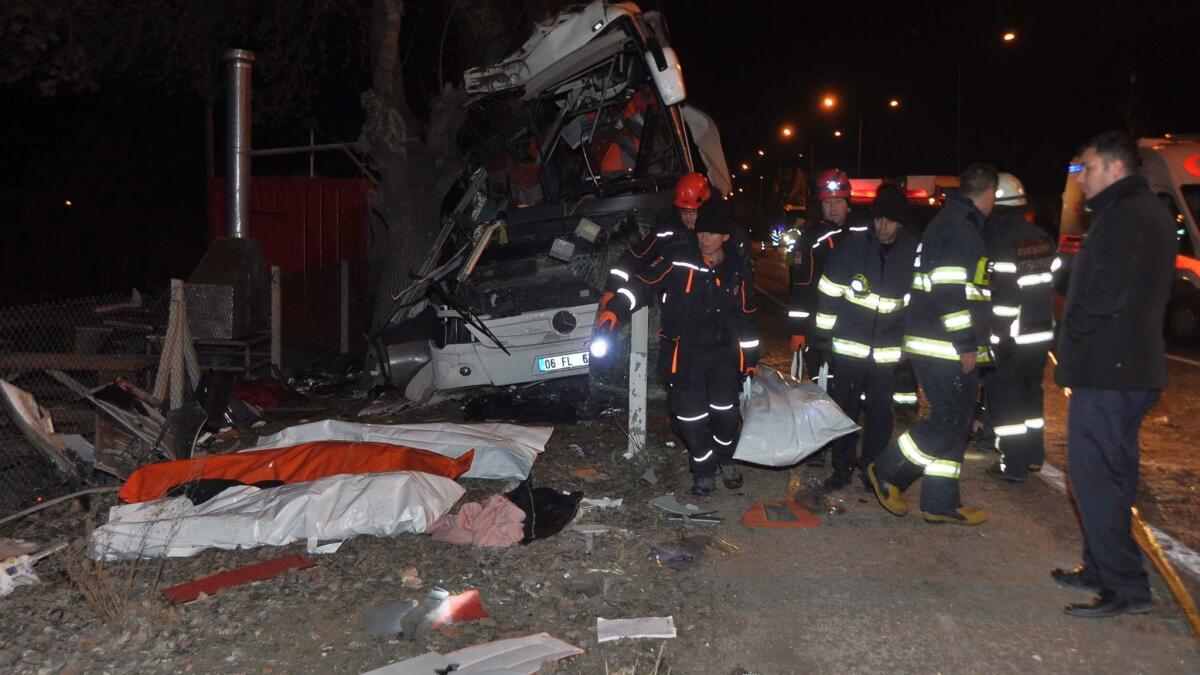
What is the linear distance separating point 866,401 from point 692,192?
1.63 m

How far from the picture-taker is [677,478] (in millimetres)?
6457

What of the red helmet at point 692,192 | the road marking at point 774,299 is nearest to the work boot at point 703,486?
the red helmet at point 692,192

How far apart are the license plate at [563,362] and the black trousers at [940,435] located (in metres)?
2.96

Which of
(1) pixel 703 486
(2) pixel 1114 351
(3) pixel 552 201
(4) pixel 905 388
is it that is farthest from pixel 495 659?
(3) pixel 552 201

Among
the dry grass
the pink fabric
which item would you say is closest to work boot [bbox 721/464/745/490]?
the pink fabric

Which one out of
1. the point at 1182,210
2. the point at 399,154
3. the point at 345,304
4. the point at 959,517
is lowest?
the point at 959,517

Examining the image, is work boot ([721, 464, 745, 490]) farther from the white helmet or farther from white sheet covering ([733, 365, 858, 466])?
the white helmet

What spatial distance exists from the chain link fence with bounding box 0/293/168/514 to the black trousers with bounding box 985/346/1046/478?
18.9ft

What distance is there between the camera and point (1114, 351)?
4.18 m

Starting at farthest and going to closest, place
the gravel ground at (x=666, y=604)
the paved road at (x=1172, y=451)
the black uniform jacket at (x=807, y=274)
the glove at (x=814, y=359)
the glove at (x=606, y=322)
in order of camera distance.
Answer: the glove at (x=814, y=359), the black uniform jacket at (x=807, y=274), the glove at (x=606, y=322), the paved road at (x=1172, y=451), the gravel ground at (x=666, y=604)

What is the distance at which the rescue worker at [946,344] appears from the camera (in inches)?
208

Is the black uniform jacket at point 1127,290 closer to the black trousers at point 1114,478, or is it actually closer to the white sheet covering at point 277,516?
the black trousers at point 1114,478

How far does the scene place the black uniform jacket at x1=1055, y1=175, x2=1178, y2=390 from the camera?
4160 mm

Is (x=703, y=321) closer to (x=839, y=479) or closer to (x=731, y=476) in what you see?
(x=731, y=476)
